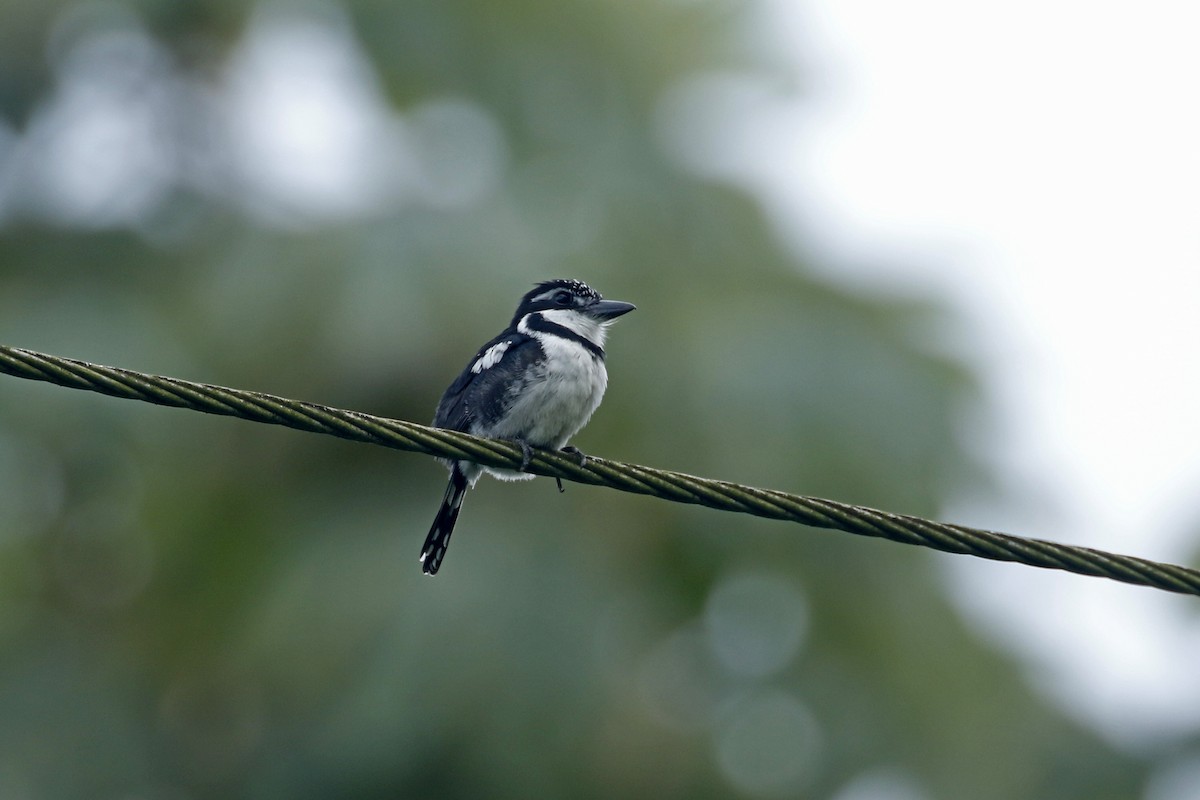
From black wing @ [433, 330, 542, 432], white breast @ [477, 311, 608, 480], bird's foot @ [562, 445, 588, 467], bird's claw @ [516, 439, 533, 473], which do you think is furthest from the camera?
black wing @ [433, 330, 542, 432]

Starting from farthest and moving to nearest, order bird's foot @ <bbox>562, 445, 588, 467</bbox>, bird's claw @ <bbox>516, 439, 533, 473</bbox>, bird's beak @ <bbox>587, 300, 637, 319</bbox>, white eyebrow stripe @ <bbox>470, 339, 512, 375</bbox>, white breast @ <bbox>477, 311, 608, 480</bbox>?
1. bird's beak @ <bbox>587, 300, 637, 319</bbox>
2. white eyebrow stripe @ <bbox>470, 339, 512, 375</bbox>
3. white breast @ <bbox>477, 311, 608, 480</bbox>
4. bird's claw @ <bbox>516, 439, 533, 473</bbox>
5. bird's foot @ <bbox>562, 445, 588, 467</bbox>

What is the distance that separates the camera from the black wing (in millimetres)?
5398

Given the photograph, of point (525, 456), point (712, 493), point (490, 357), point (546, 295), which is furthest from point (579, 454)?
point (546, 295)

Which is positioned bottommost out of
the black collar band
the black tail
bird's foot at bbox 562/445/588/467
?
the black tail

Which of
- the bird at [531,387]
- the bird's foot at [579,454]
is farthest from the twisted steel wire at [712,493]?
the bird at [531,387]

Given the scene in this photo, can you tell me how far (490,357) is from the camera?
5598mm

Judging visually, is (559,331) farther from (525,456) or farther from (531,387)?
(525,456)

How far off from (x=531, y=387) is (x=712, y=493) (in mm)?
1884

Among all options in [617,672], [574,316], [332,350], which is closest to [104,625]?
[332,350]

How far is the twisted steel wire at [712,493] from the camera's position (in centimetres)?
325

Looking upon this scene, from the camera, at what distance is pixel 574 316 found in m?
5.93

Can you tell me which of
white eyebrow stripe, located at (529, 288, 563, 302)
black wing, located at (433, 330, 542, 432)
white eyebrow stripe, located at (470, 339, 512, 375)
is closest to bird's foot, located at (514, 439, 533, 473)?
black wing, located at (433, 330, 542, 432)

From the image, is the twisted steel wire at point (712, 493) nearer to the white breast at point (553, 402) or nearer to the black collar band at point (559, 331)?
the white breast at point (553, 402)

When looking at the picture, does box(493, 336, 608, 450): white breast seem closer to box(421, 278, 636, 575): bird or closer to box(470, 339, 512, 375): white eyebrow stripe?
box(421, 278, 636, 575): bird
